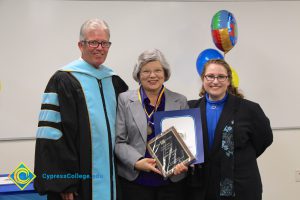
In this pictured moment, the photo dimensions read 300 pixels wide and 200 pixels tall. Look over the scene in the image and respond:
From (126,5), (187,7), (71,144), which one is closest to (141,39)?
(126,5)

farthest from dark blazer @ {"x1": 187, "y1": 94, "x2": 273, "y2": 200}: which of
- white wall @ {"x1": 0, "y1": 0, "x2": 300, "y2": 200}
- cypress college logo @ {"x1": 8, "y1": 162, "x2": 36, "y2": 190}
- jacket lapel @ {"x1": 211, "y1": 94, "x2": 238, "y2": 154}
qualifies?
A: white wall @ {"x1": 0, "y1": 0, "x2": 300, "y2": 200}

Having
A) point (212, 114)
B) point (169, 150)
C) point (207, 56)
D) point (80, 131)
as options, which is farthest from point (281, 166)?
point (80, 131)

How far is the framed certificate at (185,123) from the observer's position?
207 cm

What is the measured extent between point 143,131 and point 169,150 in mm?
212

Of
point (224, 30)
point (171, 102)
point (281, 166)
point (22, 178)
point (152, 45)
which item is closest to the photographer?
point (171, 102)

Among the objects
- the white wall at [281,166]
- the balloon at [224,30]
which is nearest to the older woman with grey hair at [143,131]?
the balloon at [224,30]

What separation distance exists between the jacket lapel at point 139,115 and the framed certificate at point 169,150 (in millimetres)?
102

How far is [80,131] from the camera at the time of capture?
2.02 meters

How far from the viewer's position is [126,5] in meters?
3.38

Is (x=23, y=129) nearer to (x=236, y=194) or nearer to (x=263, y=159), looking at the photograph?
(x=236, y=194)

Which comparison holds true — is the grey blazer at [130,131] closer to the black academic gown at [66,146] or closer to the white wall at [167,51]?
the black academic gown at [66,146]

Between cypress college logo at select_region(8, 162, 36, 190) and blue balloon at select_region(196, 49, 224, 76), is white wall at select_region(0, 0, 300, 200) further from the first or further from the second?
cypress college logo at select_region(8, 162, 36, 190)

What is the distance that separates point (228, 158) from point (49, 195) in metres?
1.13

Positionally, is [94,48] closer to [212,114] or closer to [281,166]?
[212,114]
